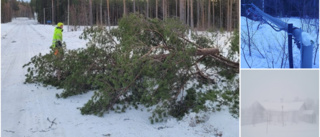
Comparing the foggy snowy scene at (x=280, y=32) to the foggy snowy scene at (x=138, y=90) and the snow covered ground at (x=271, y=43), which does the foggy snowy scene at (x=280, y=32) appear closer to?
the snow covered ground at (x=271, y=43)

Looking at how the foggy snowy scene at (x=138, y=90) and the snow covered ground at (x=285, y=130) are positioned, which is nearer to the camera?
the snow covered ground at (x=285, y=130)

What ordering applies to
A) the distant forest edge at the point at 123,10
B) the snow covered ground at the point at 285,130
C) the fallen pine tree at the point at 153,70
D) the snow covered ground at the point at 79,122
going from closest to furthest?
1. the snow covered ground at the point at 285,130
2. the snow covered ground at the point at 79,122
3. the fallen pine tree at the point at 153,70
4. the distant forest edge at the point at 123,10

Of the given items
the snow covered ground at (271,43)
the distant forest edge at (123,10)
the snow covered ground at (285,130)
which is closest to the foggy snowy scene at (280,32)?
the snow covered ground at (271,43)

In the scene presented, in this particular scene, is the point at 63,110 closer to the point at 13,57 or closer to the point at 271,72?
the point at 271,72

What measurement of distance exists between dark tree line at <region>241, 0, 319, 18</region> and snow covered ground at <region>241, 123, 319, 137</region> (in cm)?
60

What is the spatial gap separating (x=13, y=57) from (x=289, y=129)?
392 inches

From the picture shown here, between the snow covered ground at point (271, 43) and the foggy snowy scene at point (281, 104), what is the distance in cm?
5

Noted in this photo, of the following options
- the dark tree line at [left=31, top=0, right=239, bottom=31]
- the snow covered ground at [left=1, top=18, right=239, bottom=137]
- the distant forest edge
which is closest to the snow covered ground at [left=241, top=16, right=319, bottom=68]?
the snow covered ground at [left=1, top=18, right=239, bottom=137]

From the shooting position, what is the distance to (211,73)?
5.36 metres

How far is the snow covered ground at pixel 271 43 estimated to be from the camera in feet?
6.06

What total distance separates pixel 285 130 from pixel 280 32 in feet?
1.75

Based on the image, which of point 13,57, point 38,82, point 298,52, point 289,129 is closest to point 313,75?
point 298,52

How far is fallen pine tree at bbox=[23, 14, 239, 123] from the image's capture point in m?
4.28

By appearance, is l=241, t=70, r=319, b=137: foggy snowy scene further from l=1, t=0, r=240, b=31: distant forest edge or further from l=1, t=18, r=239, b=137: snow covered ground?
l=1, t=0, r=240, b=31: distant forest edge
